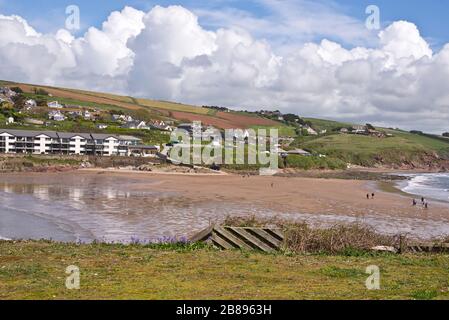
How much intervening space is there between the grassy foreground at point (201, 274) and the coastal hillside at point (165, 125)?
11036 centimetres

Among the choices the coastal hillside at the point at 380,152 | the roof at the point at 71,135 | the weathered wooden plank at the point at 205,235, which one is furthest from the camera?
the coastal hillside at the point at 380,152

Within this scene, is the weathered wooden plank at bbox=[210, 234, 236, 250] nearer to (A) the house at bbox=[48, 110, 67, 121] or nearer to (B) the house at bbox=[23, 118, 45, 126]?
(B) the house at bbox=[23, 118, 45, 126]

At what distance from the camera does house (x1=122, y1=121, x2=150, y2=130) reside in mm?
148875

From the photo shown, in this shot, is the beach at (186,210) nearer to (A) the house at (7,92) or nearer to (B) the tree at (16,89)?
(A) the house at (7,92)

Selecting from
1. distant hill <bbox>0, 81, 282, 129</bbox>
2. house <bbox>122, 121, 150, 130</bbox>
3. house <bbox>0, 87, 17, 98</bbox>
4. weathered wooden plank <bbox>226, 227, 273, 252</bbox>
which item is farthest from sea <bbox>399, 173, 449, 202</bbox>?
house <bbox>0, 87, 17, 98</bbox>

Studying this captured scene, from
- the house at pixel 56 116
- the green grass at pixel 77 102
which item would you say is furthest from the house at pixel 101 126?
the green grass at pixel 77 102

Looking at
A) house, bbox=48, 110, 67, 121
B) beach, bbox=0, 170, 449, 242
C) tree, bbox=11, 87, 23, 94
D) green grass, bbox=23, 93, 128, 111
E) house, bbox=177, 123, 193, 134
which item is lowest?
beach, bbox=0, 170, 449, 242

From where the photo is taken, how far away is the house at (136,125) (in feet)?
488

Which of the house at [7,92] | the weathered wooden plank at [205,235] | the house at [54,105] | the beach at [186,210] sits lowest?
the beach at [186,210]

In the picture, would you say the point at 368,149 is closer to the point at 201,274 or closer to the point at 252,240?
the point at 252,240

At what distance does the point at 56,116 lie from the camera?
144 m

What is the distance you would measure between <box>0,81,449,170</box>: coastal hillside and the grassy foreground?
362 feet

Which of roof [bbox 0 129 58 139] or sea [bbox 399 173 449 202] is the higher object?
roof [bbox 0 129 58 139]
